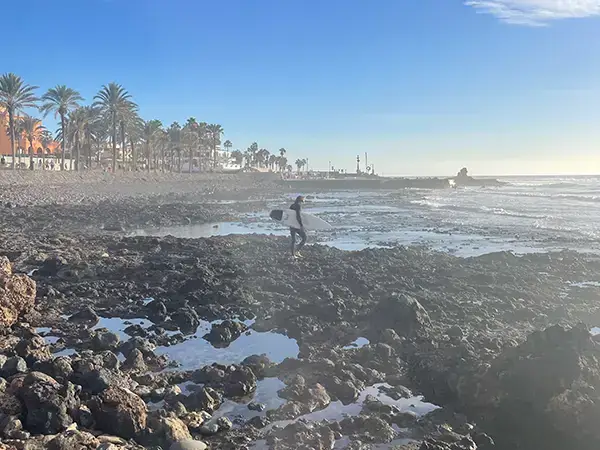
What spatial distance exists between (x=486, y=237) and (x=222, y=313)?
18788 millimetres

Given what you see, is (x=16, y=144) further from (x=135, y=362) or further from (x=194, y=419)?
(x=194, y=419)

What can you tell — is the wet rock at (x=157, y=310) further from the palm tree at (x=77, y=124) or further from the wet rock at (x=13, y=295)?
the palm tree at (x=77, y=124)

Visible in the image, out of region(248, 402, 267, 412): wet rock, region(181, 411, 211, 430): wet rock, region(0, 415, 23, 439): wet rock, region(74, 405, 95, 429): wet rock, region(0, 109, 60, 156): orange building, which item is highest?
region(0, 109, 60, 156): orange building

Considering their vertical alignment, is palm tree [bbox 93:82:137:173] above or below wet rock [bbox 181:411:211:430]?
above

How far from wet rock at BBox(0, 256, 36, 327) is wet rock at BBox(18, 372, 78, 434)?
369 centimetres

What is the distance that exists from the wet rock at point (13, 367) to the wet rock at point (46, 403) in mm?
808

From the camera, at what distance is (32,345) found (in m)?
7.54

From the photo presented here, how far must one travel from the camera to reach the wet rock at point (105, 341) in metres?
8.52

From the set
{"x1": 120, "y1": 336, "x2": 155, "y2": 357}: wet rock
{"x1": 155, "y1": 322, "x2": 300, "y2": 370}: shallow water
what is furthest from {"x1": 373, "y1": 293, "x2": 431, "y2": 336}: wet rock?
Result: {"x1": 120, "y1": 336, "x2": 155, "y2": 357}: wet rock

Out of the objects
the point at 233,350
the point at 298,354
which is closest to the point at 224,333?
the point at 233,350

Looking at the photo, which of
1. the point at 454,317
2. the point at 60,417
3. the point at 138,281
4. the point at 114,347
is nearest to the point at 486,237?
the point at 454,317

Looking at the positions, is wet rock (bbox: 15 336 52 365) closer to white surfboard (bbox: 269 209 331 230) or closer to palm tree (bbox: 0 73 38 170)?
white surfboard (bbox: 269 209 331 230)

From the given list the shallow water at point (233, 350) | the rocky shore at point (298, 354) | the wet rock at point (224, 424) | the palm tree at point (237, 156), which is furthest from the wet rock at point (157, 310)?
the palm tree at point (237, 156)

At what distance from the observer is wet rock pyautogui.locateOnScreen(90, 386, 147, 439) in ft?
18.3
